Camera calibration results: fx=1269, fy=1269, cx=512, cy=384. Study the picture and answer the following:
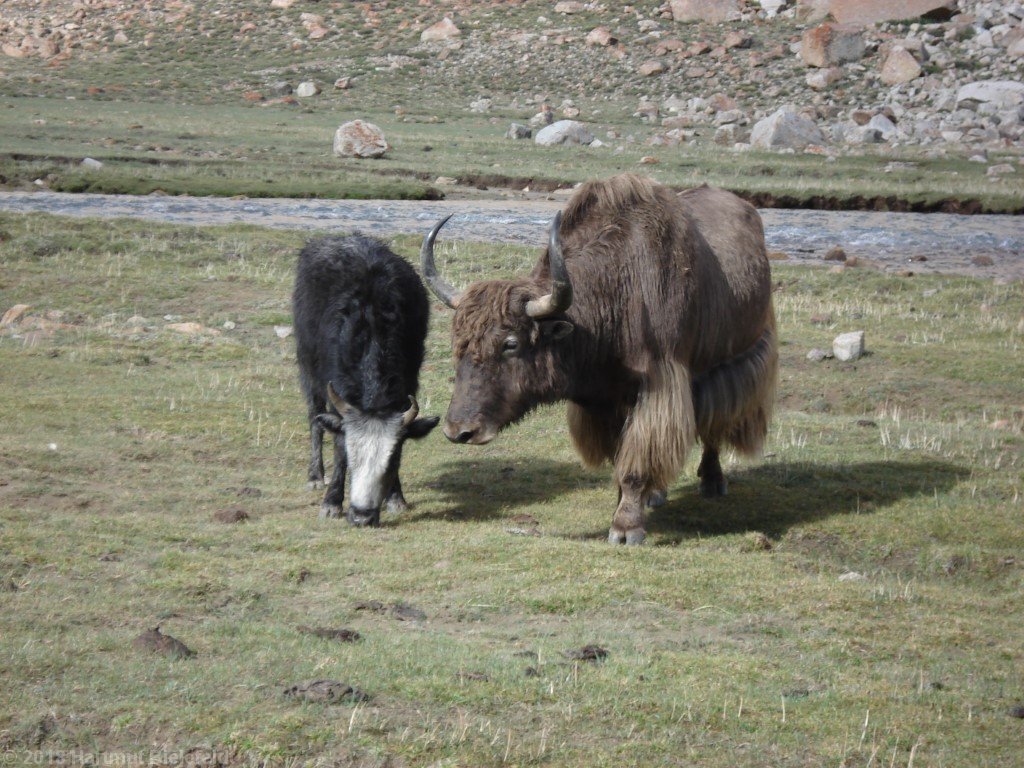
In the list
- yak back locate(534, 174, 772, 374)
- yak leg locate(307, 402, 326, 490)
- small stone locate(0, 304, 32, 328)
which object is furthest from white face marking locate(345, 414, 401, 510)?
small stone locate(0, 304, 32, 328)

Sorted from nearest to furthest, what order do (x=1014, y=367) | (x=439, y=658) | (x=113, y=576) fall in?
(x=439, y=658)
(x=113, y=576)
(x=1014, y=367)

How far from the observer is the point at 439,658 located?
5270 millimetres

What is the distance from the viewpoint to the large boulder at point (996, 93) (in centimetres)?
3791

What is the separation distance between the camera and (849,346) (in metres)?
12.5

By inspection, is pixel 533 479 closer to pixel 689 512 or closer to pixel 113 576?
pixel 689 512

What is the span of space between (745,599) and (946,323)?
9.02 m

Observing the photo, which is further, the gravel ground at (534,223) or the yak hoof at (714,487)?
the gravel ground at (534,223)

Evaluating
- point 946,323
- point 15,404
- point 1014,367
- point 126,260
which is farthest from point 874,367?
point 126,260

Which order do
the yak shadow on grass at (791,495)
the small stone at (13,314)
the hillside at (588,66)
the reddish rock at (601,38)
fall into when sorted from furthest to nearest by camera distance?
the reddish rock at (601,38) → the hillside at (588,66) → the small stone at (13,314) → the yak shadow on grass at (791,495)

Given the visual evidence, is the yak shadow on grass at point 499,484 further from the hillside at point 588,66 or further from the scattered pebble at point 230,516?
the hillside at point 588,66

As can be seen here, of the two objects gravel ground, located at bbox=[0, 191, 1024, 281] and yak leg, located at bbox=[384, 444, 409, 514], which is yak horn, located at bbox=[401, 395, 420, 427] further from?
gravel ground, located at bbox=[0, 191, 1024, 281]

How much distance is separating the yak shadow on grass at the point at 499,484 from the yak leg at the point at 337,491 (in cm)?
60

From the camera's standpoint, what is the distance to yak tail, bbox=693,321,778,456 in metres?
8.62

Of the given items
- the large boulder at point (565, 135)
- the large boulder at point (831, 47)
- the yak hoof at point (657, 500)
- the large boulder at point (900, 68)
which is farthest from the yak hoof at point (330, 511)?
the large boulder at point (831, 47)
